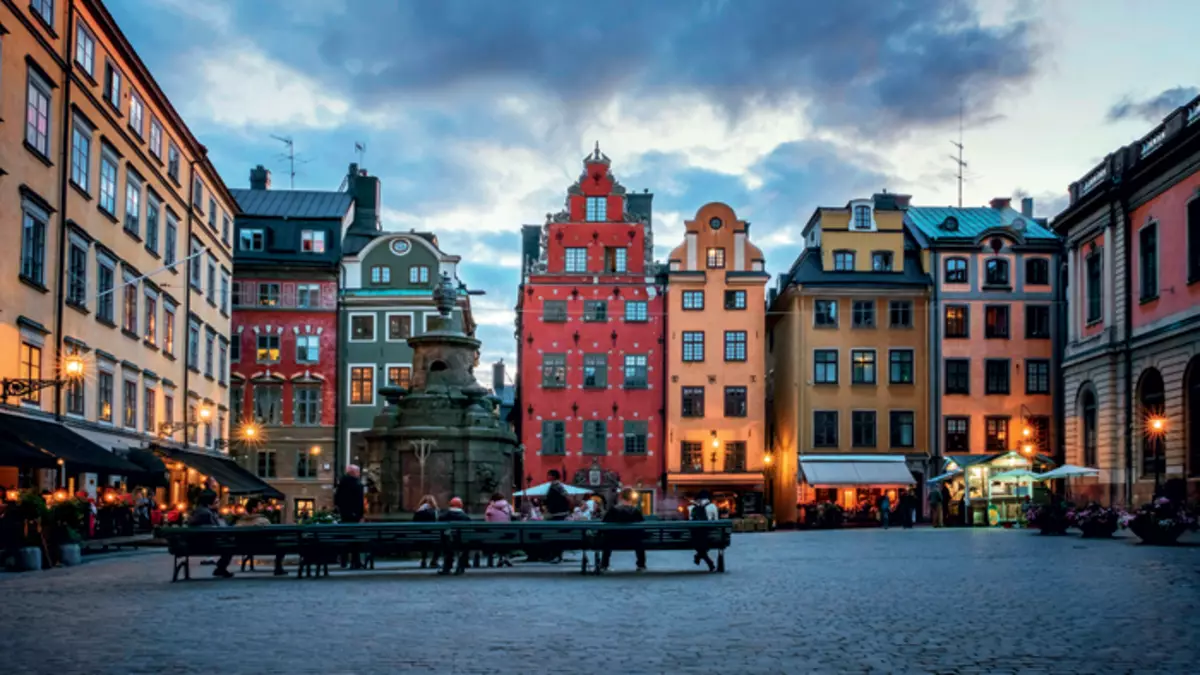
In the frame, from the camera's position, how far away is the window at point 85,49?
3522 centimetres

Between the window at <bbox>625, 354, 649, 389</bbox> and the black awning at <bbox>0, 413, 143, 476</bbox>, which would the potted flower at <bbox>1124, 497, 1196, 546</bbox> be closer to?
the black awning at <bbox>0, 413, 143, 476</bbox>

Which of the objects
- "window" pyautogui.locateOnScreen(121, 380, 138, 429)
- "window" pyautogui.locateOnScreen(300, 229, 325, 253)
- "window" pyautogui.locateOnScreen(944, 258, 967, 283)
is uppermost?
"window" pyautogui.locateOnScreen(300, 229, 325, 253)

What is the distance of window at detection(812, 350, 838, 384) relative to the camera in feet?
211

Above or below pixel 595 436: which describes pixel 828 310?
above

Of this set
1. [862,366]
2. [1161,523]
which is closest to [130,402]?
[1161,523]

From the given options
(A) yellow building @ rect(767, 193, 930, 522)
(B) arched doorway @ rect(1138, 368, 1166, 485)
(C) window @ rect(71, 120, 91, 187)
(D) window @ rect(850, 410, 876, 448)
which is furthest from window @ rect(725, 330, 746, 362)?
(C) window @ rect(71, 120, 91, 187)

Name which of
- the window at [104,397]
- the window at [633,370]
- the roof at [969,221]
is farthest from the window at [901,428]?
the window at [104,397]

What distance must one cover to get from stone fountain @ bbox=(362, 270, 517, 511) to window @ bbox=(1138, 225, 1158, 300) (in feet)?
79.4

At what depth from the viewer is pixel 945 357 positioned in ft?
210

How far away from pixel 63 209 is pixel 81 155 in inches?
100

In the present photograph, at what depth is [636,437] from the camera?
2564 inches

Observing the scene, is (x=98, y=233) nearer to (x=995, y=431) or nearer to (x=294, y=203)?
(x=294, y=203)

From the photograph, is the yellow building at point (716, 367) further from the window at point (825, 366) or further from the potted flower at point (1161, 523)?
the potted flower at point (1161, 523)

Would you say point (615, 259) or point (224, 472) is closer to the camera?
point (224, 472)
